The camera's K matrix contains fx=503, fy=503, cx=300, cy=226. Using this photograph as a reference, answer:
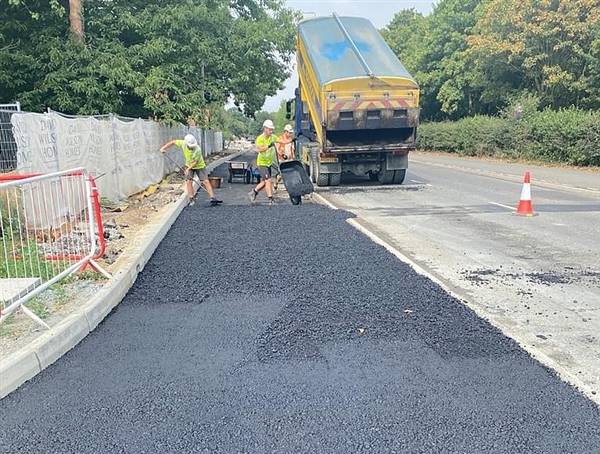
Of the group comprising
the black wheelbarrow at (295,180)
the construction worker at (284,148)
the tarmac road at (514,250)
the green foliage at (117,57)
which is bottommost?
the tarmac road at (514,250)

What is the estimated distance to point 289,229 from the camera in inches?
319

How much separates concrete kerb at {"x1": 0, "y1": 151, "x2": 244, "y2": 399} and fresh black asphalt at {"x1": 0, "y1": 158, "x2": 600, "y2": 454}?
0.08 meters

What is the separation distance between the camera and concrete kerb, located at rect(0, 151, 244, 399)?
3.35 meters

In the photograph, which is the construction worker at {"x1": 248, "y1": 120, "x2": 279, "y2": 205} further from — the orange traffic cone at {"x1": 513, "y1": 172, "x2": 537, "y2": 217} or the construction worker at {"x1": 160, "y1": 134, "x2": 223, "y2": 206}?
the orange traffic cone at {"x1": 513, "y1": 172, "x2": 537, "y2": 217}

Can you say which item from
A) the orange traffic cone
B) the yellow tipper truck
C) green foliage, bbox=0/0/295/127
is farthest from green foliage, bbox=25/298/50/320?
green foliage, bbox=0/0/295/127

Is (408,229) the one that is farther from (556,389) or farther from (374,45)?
(374,45)

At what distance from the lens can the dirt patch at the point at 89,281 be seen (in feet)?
12.9

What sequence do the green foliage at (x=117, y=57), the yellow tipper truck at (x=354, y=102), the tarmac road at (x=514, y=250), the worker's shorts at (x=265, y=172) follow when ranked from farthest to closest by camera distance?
the green foliage at (x=117, y=57) < the yellow tipper truck at (x=354, y=102) < the worker's shorts at (x=265, y=172) < the tarmac road at (x=514, y=250)

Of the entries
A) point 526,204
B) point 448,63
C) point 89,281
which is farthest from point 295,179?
point 448,63

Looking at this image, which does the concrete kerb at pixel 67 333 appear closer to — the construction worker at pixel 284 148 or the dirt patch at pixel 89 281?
the dirt patch at pixel 89 281

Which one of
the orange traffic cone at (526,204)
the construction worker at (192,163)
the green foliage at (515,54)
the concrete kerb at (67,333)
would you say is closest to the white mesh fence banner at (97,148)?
the construction worker at (192,163)

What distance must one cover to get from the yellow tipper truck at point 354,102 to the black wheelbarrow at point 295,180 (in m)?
2.26

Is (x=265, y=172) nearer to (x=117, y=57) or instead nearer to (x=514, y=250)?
(x=514, y=250)

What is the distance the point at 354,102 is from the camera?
41.8 feet
